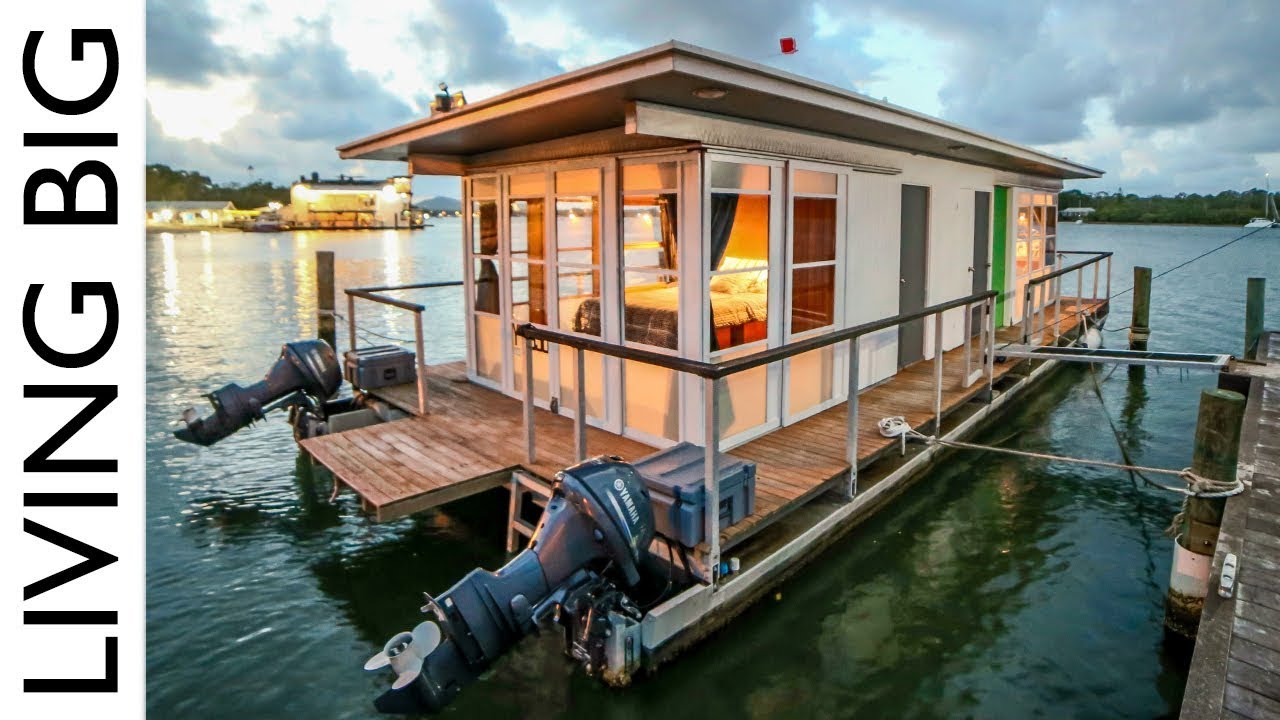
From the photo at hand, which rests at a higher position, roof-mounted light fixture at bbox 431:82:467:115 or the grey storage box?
roof-mounted light fixture at bbox 431:82:467:115

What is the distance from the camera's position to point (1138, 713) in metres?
3.96

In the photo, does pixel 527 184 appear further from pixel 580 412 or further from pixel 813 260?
pixel 580 412

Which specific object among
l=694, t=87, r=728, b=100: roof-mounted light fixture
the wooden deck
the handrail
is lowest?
the wooden deck

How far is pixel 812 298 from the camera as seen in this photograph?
6664mm

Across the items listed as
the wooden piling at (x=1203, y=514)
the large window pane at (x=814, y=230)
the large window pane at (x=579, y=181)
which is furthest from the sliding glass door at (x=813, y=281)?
the wooden piling at (x=1203, y=514)

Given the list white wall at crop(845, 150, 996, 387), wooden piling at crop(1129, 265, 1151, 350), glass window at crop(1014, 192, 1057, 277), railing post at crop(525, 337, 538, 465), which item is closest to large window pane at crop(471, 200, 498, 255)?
railing post at crop(525, 337, 538, 465)

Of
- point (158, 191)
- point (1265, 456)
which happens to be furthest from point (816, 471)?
point (158, 191)

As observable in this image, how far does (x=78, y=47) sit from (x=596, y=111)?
9.31 feet

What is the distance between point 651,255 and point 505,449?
5.86 feet

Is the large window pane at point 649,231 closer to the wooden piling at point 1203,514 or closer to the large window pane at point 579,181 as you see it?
the large window pane at point 579,181

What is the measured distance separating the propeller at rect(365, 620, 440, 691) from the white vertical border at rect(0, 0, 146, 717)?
0.91 meters

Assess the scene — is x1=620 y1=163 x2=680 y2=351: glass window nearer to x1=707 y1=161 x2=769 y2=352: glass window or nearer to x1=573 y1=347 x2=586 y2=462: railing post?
x1=707 y1=161 x2=769 y2=352: glass window

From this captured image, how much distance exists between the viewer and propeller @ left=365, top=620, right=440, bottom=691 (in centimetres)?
344

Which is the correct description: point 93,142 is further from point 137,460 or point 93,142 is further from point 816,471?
point 816,471
